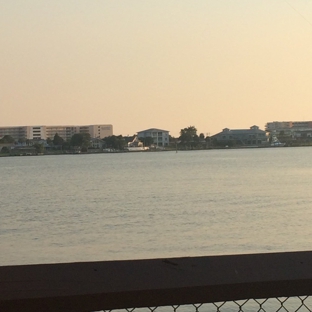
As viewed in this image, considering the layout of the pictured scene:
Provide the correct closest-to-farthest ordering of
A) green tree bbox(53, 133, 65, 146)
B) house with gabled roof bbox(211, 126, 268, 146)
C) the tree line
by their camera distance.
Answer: the tree line → green tree bbox(53, 133, 65, 146) → house with gabled roof bbox(211, 126, 268, 146)

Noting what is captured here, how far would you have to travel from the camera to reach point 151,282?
7.14ft

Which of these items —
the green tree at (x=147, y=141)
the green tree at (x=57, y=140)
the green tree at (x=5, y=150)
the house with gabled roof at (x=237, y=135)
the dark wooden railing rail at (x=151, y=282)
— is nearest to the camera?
the dark wooden railing rail at (x=151, y=282)

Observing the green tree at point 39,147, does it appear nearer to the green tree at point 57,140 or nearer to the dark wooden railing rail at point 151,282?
the green tree at point 57,140

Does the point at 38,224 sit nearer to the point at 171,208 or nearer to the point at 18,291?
the point at 171,208

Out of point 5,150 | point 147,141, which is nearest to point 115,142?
point 147,141

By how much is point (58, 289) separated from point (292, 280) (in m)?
0.76

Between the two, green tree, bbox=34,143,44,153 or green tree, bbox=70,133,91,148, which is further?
green tree, bbox=34,143,44,153

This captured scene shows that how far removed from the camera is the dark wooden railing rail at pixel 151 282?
209cm

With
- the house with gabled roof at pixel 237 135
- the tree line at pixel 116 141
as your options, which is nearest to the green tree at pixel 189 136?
the tree line at pixel 116 141

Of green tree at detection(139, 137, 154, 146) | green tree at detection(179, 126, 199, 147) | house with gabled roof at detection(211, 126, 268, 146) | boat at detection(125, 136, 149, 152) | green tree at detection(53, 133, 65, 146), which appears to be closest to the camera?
green tree at detection(179, 126, 199, 147)

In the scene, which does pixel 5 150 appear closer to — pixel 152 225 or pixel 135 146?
pixel 135 146

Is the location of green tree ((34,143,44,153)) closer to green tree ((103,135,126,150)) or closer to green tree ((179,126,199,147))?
green tree ((103,135,126,150))

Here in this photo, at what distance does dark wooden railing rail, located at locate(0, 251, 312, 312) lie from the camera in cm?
209

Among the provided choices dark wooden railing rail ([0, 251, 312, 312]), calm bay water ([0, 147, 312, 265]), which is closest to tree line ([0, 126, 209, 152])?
calm bay water ([0, 147, 312, 265])
